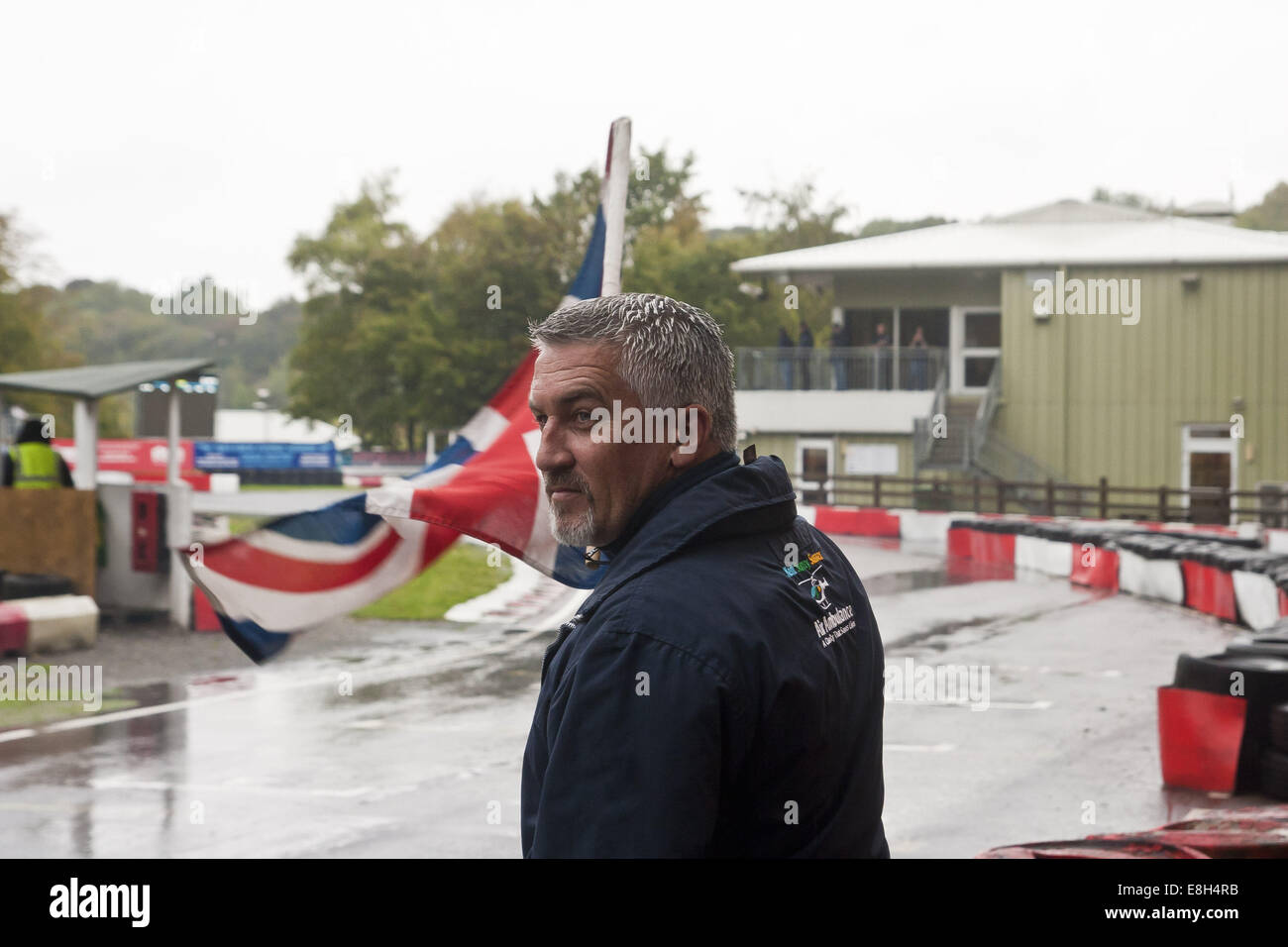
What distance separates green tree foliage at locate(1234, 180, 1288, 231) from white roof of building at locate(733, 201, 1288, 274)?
31.0 meters

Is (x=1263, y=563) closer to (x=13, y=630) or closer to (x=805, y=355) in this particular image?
(x=13, y=630)

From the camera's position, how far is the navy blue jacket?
194 cm

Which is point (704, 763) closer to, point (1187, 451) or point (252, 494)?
point (1187, 451)

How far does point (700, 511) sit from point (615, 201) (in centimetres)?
225

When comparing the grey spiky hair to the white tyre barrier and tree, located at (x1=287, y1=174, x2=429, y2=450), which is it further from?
tree, located at (x1=287, y1=174, x2=429, y2=450)

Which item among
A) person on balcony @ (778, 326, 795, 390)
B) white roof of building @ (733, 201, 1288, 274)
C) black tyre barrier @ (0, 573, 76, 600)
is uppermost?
white roof of building @ (733, 201, 1288, 274)

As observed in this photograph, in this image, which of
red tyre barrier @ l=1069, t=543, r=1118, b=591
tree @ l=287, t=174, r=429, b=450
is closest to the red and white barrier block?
red tyre barrier @ l=1069, t=543, r=1118, b=591

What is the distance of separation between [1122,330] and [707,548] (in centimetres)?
3524

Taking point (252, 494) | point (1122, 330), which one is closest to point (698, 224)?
point (252, 494)

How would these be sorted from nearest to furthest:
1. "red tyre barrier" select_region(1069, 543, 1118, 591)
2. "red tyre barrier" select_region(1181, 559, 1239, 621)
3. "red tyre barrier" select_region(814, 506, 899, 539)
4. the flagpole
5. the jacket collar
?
the jacket collar < the flagpole < "red tyre barrier" select_region(1181, 559, 1239, 621) < "red tyre barrier" select_region(1069, 543, 1118, 591) < "red tyre barrier" select_region(814, 506, 899, 539)

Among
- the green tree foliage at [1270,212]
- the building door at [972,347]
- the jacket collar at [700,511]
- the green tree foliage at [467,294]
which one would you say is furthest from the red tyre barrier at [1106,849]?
the green tree foliage at [1270,212]

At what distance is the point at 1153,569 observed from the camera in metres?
19.0

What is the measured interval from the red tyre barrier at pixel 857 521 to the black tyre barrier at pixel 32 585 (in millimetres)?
19058

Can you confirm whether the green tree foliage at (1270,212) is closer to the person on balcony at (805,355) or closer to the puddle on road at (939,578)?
the person on balcony at (805,355)
